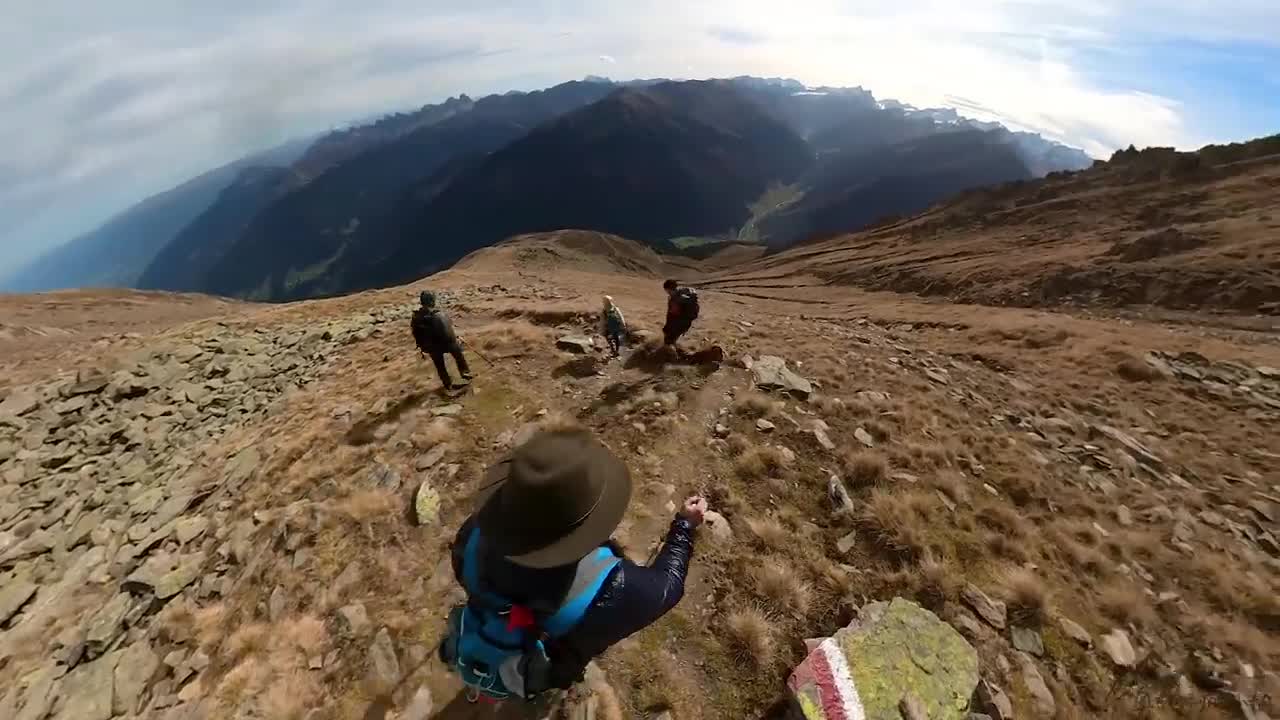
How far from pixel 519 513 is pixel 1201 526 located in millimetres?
14842

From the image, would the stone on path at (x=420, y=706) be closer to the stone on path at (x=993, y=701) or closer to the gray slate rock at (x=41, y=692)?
the gray slate rock at (x=41, y=692)

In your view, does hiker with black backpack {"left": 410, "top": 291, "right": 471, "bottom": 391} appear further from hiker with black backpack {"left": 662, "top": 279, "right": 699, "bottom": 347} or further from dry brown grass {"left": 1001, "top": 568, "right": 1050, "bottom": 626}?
dry brown grass {"left": 1001, "top": 568, "right": 1050, "bottom": 626}

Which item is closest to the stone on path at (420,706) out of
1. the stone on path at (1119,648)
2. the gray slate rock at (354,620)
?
the gray slate rock at (354,620)

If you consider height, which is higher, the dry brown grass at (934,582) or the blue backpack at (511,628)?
the blue backpack at (511,628)

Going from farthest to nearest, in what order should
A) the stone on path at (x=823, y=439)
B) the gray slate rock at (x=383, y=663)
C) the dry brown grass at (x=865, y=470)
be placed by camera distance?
1. the stone on path at (x=823, y=439)
2. the dry brown grass at (x=865, y=470)
3. the gray slate rock at (x=383, y=663)

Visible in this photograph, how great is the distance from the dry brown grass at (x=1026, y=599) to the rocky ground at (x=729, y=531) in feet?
0.16

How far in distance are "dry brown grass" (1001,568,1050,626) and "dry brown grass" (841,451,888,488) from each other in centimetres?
268

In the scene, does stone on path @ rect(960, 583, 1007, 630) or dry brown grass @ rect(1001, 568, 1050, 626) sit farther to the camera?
dry brown grass @ rect(1001, 568, 1050, 626)

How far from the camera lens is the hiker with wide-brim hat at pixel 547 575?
3709mm

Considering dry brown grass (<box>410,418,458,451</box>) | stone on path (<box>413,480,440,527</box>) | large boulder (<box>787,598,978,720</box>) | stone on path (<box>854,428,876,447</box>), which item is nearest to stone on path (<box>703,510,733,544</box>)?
large boulder (<box>787,598,978,720</box>)

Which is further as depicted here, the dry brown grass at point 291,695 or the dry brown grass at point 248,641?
the dry brown grass at point 248,641

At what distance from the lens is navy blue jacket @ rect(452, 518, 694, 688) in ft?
13.4

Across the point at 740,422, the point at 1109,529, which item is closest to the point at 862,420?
the point at 740,422

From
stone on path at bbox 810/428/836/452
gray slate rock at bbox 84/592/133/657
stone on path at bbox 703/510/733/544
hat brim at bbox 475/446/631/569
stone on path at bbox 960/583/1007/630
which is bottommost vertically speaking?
gray slate rock at bbox 84/592/133/657
